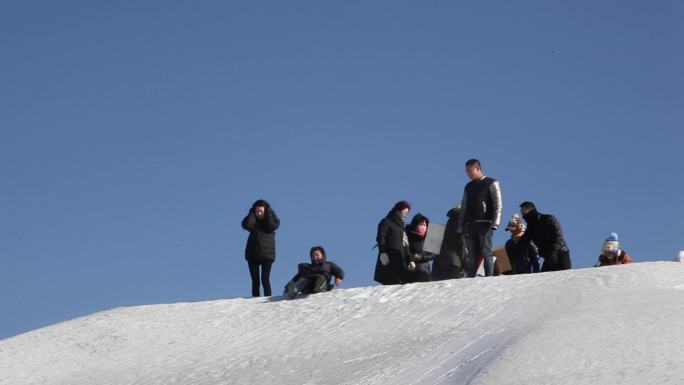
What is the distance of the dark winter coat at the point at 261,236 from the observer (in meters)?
15.3

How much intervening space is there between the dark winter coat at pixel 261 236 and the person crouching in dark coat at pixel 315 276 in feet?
2.21

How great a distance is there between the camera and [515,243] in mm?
15680

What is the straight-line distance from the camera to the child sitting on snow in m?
14.9

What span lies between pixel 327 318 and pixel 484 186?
2706 mm

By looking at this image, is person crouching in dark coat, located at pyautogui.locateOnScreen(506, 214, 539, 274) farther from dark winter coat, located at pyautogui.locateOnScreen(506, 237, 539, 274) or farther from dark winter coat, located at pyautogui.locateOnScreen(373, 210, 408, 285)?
dark winter coat, located at pyautogui.locateOnScreen(373, 210, 408, 285)

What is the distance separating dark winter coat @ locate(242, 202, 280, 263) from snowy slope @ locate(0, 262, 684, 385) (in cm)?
66

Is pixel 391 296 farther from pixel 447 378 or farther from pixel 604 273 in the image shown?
pixel 447 378

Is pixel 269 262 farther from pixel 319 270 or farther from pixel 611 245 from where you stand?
pixel 611 245

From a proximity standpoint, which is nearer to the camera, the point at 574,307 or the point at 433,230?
the point at 574,307

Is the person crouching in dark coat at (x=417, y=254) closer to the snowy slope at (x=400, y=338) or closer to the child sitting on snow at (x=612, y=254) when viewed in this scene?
the snowy slope at (x=400, y=338)

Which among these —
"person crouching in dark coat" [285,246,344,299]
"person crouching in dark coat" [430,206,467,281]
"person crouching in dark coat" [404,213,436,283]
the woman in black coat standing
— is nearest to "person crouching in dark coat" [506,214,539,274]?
"person crouching in dark coat" [430,206,467,281]

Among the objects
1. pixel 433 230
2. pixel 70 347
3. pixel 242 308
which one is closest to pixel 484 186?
pixel 433 230

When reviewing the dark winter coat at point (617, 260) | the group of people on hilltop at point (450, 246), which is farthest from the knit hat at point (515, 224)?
the dark winter coat at point (617, 260)

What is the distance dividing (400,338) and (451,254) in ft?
10.4
